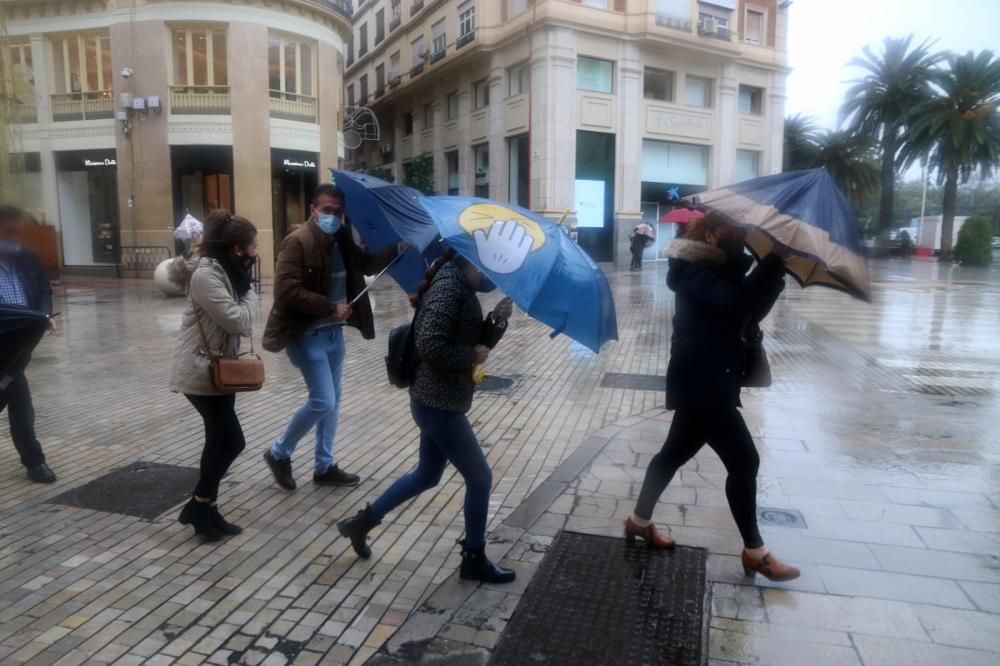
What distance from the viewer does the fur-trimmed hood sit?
3.42m

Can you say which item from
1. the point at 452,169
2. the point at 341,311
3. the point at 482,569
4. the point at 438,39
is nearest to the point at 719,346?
the point at 482,569

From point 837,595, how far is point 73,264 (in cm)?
2633

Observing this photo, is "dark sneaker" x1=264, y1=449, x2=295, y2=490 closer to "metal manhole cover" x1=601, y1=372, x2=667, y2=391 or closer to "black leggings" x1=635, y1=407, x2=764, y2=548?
"black leggings" x1=635, y1=407, x2=764, y2=548

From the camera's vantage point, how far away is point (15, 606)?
341 centimetres

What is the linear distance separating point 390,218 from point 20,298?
9.37ft

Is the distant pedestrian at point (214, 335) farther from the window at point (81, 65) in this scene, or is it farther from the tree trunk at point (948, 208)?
the tree trunk at point (948, 208)

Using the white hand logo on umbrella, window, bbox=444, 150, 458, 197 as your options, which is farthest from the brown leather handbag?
window, bbox=444, 150, 458, 197

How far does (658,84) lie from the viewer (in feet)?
102

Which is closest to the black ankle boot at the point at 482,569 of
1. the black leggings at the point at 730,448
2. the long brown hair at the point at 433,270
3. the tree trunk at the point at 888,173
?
the black leggings at the point at 730,448

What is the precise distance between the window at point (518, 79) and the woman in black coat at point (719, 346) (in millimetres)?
26922

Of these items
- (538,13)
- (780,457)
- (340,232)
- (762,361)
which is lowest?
(780,457)

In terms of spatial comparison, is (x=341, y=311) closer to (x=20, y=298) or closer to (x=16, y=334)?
(x=16, y=334)

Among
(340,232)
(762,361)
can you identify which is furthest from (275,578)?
(762,361)

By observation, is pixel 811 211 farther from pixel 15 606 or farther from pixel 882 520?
pixel 15 606
